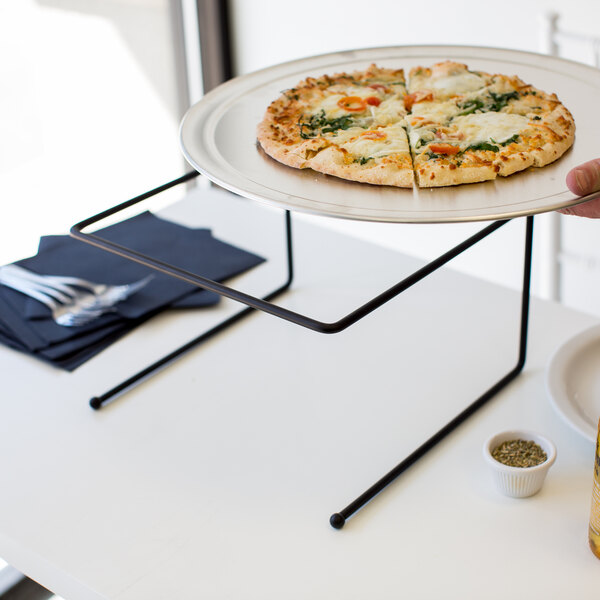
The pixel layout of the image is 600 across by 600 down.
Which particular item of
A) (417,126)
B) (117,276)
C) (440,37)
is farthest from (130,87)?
(417,126)

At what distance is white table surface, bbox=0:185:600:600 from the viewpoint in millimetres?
799

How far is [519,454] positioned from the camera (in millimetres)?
879

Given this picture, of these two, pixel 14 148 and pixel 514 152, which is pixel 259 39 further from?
pixel 514 152

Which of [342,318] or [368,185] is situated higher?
[368,185]

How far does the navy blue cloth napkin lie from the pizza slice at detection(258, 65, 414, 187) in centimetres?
33

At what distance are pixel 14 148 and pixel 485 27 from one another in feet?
4.18

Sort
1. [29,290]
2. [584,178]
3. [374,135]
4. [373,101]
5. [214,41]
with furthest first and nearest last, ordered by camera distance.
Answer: [214,41] → [29,290] → [373,101] → [374,135] → [584,178]

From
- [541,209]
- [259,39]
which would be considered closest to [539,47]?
[259,39]

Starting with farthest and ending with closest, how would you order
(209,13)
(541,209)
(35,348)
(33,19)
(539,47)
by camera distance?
(209,13), (33,19), (539,47), (35,348), (541,209)

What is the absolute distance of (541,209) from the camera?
0.74 meters

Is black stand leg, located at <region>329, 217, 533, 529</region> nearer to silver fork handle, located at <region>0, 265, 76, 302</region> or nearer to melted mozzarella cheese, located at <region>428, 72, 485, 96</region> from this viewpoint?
melted mozzarella cheese, located at <region>428, 72, 485, 96</region>

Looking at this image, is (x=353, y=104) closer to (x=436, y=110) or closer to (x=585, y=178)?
(x=436, y=110)

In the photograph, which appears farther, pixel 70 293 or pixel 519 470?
pixel 70 293

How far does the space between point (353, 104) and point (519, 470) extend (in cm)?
50
